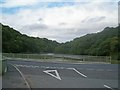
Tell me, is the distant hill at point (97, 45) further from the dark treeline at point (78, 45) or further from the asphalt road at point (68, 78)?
the asphalt road at point (68, 78)

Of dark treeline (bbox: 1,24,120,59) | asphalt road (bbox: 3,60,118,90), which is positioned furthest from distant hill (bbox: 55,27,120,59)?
asphalt road (bbox: 3,60,118,90)

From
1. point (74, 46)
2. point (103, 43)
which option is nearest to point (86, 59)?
point (103, 43)

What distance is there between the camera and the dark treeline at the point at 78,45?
64.0 metres

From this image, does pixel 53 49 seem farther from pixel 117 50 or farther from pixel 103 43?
pixel 117 50

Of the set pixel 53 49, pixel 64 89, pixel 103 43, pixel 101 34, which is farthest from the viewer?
pixel 53 49

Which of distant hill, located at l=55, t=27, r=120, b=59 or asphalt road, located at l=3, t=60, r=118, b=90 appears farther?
distant hill, located at l=55, t=27, r=120, b=59

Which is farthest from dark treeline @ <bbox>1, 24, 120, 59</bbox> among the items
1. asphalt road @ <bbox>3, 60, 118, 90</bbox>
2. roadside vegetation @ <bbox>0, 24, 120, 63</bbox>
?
asphalt road @ <bbox>3, 60, 118, 90</bbox>

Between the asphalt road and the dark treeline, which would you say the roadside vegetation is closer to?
the dark treeline

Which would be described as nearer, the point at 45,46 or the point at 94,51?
the point at 94,51

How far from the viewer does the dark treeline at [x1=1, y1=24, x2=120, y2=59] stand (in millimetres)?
64000

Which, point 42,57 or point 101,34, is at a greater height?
point 101,34

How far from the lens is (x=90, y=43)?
74.7 metres

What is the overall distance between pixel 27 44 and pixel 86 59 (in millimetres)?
42580

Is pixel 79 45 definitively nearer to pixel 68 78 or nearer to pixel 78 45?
pixel 78 45
